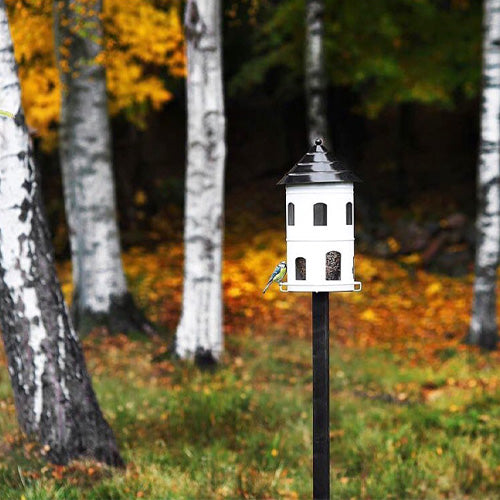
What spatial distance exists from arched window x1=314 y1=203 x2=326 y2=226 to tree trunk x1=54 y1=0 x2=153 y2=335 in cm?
653

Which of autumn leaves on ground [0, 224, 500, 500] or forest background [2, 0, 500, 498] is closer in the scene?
autumn leaves on ground [0, 224, 500, 500]

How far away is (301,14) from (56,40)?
5797mm

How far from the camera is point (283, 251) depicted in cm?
1452

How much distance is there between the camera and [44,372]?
18.3 ft

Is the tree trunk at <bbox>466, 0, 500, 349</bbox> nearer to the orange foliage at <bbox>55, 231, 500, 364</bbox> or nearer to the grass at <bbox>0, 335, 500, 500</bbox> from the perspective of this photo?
the orange foliage at <bbox>55, 231, 500, 364</bbox>

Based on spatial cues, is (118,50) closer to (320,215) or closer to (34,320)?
(34,320)

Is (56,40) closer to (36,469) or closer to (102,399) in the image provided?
(102,399)

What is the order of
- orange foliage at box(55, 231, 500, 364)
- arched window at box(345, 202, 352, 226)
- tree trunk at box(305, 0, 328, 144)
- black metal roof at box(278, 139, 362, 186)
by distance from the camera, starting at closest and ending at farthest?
black metal roof at box(278, 139, 362, 186), arched window at box(345, 202, 352, 226), orange foliage at box(55, 231, 500, 364), tree trunk at box(305, 0, 328, 144)

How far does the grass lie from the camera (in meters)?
5.56

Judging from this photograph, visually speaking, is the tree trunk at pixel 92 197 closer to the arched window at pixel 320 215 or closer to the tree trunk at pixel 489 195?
the tree trunk at pixel 489 195

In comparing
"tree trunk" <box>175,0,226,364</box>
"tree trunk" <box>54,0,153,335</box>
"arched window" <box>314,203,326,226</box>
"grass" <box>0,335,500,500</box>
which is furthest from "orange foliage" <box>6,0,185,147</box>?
"arched window" <box>314,203,326,226</box>

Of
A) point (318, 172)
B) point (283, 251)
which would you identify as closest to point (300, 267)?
point (318, 172)

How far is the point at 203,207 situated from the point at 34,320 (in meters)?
3.88

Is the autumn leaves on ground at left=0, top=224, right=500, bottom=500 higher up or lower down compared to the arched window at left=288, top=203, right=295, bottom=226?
lower down
